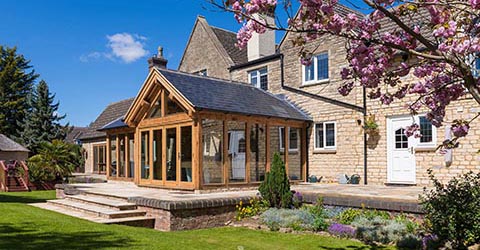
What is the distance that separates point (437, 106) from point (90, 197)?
430 inches

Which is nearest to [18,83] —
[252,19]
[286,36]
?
[286,36]

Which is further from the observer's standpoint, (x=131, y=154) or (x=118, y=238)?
(x=131, y=154)

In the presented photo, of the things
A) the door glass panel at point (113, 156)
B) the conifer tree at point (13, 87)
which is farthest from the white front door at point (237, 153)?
the conifer tree at point (13, 87)

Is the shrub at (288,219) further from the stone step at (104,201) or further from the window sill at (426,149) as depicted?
the window sill at (426,149)

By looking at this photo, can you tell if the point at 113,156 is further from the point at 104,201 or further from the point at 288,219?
the point at 288,219

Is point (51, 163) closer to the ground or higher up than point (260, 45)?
closer to the ground

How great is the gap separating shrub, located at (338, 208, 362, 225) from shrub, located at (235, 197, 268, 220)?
2.26 meters

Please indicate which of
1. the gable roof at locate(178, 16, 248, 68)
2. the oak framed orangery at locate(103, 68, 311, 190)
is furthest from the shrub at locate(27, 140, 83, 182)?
the gable roof at locate(178, 16, 248, 68)

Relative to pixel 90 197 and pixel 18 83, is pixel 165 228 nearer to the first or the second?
pixel 90 197

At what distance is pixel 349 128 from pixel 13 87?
39895 mm

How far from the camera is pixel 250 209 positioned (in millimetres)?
11664

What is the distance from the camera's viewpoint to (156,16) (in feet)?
48.2

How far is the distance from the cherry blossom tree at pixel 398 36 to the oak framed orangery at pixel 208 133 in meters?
7.81

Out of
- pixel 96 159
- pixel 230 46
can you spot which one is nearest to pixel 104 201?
pixel 230 46
